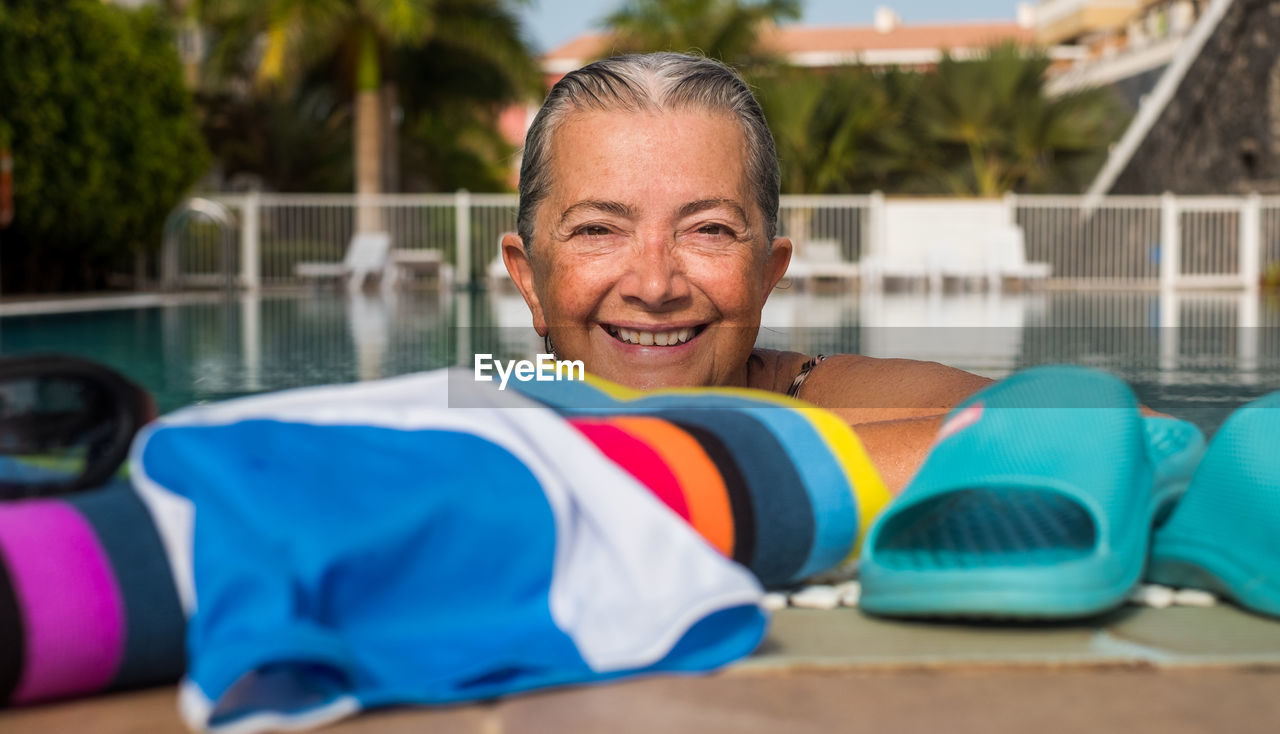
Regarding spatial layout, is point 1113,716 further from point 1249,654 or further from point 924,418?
point 924,418

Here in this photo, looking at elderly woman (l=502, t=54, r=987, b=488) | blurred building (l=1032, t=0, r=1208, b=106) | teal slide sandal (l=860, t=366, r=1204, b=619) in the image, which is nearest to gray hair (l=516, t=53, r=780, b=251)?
elderly woman (l=502, t=54, r=987, b=488)


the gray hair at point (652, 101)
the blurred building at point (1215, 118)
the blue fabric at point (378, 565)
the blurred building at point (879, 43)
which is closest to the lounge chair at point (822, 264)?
the blurred building at point (1215, 118)

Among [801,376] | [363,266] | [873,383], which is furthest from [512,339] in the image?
[363,266]

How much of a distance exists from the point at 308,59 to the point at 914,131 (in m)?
12.5

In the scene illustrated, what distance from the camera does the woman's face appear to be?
7.77 ft

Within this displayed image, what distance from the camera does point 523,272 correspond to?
111 inches

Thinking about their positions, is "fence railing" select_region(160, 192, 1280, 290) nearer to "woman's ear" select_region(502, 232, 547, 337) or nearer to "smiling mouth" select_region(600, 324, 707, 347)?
"woman's ear" select_region(502, 232, 547, 337)

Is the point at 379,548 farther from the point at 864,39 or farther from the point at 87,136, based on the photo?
the point at 864,39

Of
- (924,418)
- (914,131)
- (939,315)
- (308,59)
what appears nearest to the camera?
(924,418)

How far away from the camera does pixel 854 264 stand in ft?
77.2

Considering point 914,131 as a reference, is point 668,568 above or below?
below

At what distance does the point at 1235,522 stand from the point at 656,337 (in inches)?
43.0

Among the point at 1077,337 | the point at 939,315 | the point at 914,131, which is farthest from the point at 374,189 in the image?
the point at 1077,337

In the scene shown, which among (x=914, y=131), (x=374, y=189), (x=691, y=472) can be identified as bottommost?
(x=691, y=472)
